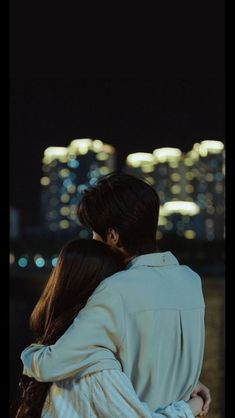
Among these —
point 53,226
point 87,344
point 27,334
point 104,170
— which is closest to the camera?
point 87,344

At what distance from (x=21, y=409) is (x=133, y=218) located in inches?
20.6

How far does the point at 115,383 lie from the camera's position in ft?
4.64

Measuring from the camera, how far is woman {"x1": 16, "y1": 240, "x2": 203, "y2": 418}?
1.42 meters

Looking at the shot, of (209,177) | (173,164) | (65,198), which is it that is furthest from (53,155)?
(209,177)

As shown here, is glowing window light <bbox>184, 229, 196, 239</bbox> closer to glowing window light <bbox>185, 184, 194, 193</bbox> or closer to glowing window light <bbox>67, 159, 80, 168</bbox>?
glowing window light <bbox>185, 184, 194, 193</bbox>

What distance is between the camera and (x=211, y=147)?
91.9 inches

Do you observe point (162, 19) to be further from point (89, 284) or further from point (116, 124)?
point (89, 284)

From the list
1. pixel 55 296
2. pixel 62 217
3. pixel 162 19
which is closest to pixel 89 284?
pixel 55 296

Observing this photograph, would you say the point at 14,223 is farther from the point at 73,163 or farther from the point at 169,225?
the point at 169,225

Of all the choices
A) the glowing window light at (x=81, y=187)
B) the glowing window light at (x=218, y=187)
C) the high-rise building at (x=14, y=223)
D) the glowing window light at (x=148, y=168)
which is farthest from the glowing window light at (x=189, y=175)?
the high-rise building at (x=14, y=223)

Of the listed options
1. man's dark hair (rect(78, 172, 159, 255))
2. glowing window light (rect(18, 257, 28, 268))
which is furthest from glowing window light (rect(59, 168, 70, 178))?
man's dark hair (rect(78, 172, 159, 255))

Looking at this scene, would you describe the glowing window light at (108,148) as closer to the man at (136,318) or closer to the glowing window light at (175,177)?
the glowing window light at (175,177)

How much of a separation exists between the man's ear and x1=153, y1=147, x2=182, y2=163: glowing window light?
0.79 metres

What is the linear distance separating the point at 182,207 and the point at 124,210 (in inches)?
32.1
